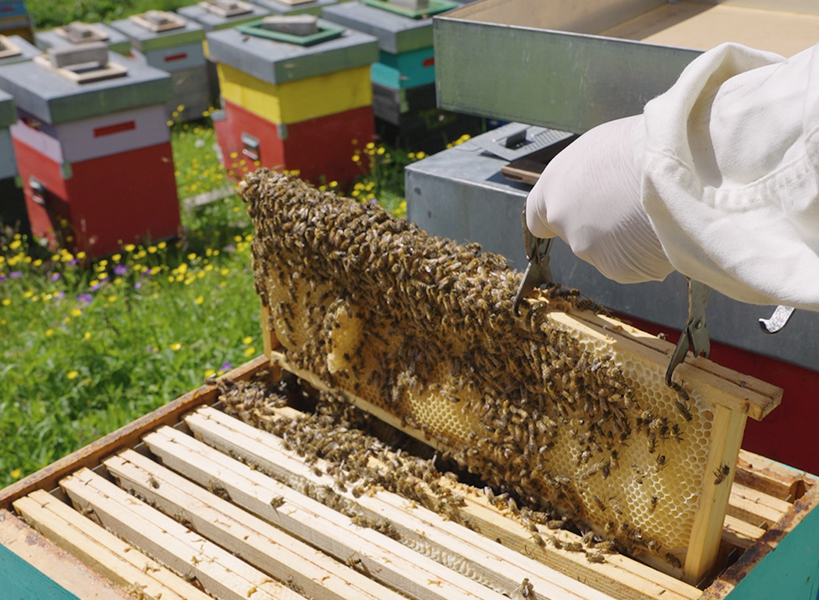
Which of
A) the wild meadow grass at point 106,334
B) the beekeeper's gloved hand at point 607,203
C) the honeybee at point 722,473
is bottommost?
the wild meadow grass at point 106,334

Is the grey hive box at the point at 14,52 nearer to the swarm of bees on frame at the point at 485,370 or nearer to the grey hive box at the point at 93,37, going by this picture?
the grey hive box at the point at 93,37

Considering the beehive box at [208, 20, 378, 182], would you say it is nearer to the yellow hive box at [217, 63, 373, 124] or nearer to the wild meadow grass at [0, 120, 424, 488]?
the yellow hive box at [217, 63, 373, 124]

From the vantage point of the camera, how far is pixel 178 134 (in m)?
8.09

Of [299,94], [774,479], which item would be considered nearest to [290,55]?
[299,94]

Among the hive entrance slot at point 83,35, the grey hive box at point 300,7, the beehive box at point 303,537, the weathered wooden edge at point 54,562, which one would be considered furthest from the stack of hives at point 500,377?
the grey hive box at point 300,7

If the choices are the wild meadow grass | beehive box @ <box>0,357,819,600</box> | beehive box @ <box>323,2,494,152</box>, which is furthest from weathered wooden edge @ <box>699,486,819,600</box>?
beehive box @ <box>323,2,494,152</box>

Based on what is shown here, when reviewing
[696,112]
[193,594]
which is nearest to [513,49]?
[696,112]

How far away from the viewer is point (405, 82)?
6.36 metres

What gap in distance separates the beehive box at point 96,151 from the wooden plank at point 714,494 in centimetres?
450

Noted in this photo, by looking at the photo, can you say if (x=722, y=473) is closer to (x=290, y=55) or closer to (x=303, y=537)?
(x=303, y=537)

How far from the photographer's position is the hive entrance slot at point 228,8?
295 inches

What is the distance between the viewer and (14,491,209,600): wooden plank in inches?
74.8

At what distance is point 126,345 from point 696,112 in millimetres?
3654

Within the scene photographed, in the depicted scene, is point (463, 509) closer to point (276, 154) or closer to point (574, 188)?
point (574, 188)
